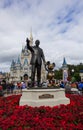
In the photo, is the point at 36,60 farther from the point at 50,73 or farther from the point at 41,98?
the point at 41,98

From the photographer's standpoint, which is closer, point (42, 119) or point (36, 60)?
point (42, 119)

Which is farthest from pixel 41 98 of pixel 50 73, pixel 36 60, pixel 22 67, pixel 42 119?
pixel 22 67

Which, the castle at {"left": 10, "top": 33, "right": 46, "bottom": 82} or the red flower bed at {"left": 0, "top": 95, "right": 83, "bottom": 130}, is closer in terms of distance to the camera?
the red flower bed at {"left": 0, "top": 95, "right": 83, "bottom": 130}

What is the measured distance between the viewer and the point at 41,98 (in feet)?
39.8

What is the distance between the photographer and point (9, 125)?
27.2 ft

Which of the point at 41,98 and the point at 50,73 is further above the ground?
the point at 50,73

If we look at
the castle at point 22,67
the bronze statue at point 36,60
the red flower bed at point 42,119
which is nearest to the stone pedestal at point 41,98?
the red flower bed at point 42,119

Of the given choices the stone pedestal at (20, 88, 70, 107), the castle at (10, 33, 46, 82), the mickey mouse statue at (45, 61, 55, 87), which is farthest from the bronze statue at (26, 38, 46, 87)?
the castle at (10, 33, 46, 82)

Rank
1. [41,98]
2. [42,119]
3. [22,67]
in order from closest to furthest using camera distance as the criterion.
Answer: [42,119] → [41,98] → [22,67]

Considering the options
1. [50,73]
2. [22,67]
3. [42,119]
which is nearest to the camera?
[42,119]

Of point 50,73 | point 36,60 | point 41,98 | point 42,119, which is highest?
point 36,60

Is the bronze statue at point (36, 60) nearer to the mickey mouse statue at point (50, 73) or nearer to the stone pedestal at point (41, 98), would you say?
the mickey mouse statue at point (50, 73)

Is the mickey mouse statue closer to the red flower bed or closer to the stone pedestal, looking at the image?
the stone pedestal

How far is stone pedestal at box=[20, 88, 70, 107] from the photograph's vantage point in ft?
39.0
